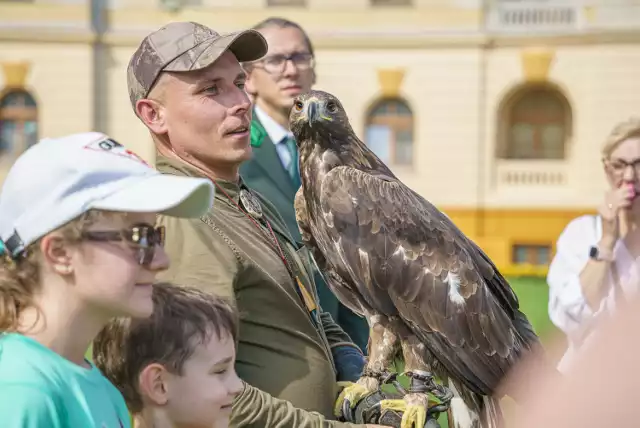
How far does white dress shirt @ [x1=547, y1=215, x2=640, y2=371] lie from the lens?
4.97 meters

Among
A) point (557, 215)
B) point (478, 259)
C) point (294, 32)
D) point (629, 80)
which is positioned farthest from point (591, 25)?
point (478, 259)

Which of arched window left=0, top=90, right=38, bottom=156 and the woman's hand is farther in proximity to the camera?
arched window left=0, top=90, right=38, bottom=156

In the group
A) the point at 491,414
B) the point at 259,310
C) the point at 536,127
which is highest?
the point at 536,127

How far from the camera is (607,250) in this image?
16.6 feet

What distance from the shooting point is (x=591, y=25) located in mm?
20531

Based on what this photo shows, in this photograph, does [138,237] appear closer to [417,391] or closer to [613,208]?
[417,391]

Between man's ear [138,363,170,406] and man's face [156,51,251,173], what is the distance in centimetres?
79

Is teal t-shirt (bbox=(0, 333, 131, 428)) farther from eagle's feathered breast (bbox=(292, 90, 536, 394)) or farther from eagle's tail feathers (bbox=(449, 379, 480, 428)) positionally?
eagle's tail feathers (bbox=(449, 379, 480, 428))

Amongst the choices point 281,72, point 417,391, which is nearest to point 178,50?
point 417,391

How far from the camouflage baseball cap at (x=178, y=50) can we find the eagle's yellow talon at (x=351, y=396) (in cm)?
94

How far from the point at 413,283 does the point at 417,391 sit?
39 centimetres

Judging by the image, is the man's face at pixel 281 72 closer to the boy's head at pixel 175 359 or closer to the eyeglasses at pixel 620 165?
the eyeglasses at pixel 620 165

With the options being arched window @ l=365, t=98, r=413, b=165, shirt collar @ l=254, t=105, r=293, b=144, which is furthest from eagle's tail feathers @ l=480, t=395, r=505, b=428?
arched window @ l=365, t=98, r=413, b=165

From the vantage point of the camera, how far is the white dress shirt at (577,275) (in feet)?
16.3
